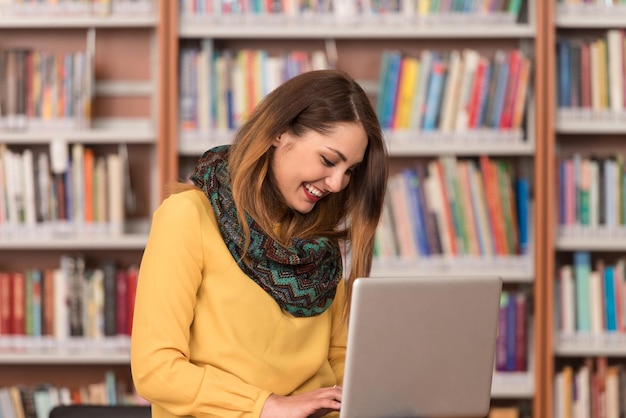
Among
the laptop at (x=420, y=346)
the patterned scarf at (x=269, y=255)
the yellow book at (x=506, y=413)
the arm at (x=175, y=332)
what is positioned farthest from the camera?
the yellow book at (x=506, y=413)

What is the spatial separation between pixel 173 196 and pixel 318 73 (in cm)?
35

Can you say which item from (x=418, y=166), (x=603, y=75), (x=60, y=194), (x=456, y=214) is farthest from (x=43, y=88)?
(x=603, y=75)

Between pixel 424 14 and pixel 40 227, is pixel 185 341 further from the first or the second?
pixel 424 14

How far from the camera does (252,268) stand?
1.70m

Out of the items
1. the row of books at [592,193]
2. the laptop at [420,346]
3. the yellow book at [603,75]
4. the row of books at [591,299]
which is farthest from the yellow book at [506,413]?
the laptop at [420,346]

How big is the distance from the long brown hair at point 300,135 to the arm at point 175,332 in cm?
12

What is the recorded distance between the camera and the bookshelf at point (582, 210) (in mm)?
3041

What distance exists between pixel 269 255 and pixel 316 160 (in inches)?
7.6

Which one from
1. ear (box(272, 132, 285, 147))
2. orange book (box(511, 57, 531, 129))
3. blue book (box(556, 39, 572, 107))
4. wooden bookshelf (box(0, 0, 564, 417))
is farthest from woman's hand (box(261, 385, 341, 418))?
blue book (box(556, 39, 572, 107))

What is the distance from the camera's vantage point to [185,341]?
64.2 inches

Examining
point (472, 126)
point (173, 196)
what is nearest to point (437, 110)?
point (472, 126)

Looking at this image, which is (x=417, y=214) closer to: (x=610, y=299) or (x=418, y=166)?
(x=418, y=166)

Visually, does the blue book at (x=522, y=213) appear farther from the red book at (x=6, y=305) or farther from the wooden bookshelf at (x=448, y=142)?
the red book at (x=6, y=305)

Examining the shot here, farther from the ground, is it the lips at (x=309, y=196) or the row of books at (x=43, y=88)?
the row of books at (x=43, y=88)
